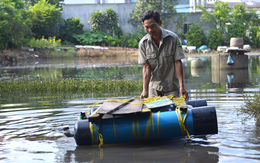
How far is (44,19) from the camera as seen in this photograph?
123 feet

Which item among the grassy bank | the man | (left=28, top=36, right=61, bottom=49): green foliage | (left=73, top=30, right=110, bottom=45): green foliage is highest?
(left=73, top=30, right=110, bottom=45): green foliage

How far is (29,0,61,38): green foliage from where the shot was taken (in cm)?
3791

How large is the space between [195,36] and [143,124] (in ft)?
121

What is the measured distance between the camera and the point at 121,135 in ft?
15.7

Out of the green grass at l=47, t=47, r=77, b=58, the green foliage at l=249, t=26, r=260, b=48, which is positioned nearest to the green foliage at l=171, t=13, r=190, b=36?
the green foliage at l=249, t=26, r=260, b=48

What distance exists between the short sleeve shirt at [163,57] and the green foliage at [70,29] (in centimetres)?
3631

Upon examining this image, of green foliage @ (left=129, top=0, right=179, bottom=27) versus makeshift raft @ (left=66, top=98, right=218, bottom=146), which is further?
green foliage @ (left=129, top=0, right=179, bottom=27)

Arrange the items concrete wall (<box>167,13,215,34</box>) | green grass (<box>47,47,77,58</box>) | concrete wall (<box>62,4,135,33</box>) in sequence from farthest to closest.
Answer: concrete wall (<box>62,4,135,33</box>), concrete wall (<box>167,13,215,34</box>), green grass (<box>47,47,77,58</box>)

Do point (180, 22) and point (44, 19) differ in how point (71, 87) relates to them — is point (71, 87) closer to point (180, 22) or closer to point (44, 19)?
point (44, 19)

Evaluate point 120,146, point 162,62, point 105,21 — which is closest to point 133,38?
point 105,21

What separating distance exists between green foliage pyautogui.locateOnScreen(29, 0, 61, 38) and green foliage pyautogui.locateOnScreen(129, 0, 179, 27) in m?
9.72

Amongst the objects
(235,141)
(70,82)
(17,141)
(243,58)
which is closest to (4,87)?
(70,82)

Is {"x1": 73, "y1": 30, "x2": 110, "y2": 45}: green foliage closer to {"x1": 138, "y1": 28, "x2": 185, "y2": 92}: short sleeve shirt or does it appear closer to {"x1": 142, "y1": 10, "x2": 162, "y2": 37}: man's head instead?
{"x1": 138, "y1": 28, "x2": 185, "y2": 92}: short sleeve shirt

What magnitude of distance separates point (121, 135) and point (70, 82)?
7330mm
